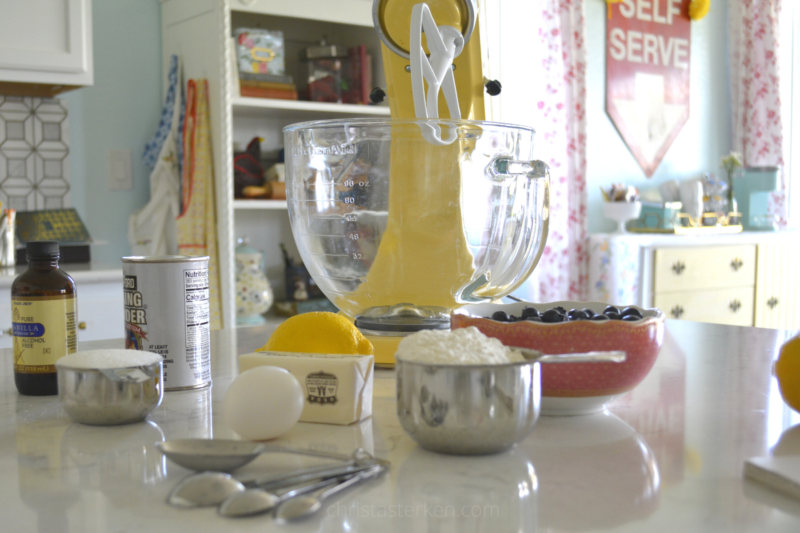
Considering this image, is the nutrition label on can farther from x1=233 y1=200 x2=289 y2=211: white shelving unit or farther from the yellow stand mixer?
x1=233 y1=200 x2=289 y2=211: white shelving unit

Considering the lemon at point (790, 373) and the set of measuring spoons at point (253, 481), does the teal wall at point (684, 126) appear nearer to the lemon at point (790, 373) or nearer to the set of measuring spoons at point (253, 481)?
the lemon at point (790, 373)

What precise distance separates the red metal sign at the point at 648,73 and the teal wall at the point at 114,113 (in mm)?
1943

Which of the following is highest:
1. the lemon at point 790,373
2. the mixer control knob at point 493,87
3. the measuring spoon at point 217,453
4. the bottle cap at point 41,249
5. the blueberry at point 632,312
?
the mixer control knob at point 493,87

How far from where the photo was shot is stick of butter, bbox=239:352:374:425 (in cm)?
54

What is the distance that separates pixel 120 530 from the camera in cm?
37

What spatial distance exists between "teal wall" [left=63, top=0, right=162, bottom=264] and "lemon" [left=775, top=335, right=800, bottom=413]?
80.3 inches

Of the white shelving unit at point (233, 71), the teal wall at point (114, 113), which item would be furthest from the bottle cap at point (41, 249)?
the teal wall at point (114, 113)

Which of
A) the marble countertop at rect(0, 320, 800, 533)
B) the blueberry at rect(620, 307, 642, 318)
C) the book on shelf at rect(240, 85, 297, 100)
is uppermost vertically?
the book on shelf at rect(240, 85, 297, 100)

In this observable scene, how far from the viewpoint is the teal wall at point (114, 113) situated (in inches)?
87.2

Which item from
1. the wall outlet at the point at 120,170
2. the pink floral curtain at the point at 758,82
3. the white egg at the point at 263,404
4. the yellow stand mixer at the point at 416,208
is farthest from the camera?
the pink floral curtain at the point at 758,82

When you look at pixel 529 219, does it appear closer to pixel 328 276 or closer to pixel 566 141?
pixel 328 276

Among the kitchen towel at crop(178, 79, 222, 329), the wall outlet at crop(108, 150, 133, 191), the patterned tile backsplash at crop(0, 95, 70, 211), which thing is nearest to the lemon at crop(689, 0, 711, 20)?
the kitchen towel at crop(178, 79, 222, 329)

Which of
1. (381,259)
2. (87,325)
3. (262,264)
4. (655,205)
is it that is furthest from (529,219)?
(655,205)

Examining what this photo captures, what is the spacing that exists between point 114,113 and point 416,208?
1.80m
